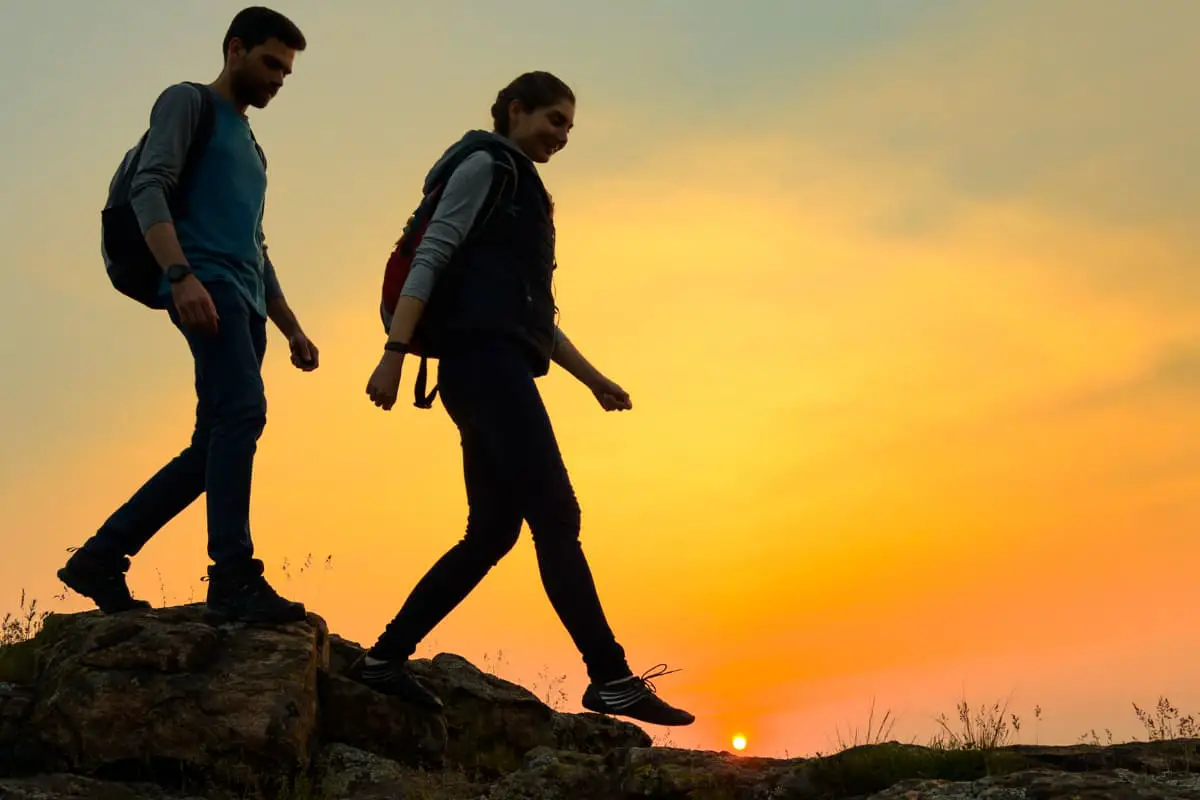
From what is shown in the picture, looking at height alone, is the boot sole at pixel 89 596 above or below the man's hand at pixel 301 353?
below

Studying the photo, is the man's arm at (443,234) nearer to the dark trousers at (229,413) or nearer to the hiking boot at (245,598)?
the dark trousers at (229,413)

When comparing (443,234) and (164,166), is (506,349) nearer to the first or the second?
(443,234)

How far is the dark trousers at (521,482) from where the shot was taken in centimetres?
577

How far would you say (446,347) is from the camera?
582 centimetres

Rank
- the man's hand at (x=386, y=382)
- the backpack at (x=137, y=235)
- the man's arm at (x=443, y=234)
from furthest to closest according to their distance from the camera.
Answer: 1. the backpack at (x=137, y=235)
2. the man's arm at (x=443, y=234)
3. the man's hand at (x=386, y=382)

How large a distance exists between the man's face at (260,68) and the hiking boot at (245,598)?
242 centimetres

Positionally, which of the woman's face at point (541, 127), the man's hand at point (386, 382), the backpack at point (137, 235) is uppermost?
the woman's face at point (541, 127)

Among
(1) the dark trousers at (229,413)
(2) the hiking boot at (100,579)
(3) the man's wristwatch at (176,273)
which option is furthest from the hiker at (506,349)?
(2) the hiking boot at (100,579)

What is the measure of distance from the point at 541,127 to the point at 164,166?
1854 mm

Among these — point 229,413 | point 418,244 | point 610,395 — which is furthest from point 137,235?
point 610,395

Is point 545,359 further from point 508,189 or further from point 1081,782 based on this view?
point 1081,782

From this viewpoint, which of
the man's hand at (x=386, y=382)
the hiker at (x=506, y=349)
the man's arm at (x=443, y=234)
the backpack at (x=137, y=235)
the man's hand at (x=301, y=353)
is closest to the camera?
the man's hand at (x=386, y=382)

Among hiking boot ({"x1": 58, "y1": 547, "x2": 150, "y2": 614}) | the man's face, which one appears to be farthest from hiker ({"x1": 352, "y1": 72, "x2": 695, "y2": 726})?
hiking boot ({"x1": 58, "y1": 547, "x2": 150, "y2": 614})

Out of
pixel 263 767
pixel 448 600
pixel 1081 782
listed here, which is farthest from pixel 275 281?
pixel 1081 782
